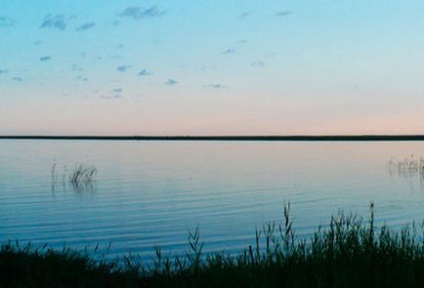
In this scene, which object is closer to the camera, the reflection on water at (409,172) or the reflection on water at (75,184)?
the reflection on water at (75,184)

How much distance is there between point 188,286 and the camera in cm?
1018

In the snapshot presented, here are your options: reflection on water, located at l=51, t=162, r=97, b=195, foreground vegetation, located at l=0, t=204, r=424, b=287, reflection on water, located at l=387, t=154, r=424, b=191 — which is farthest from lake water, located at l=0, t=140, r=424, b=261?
foreground vegetation, located at l=0, t=204, r=424, b=287

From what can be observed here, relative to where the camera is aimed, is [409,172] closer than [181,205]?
No

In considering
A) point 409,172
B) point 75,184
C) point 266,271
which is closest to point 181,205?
point 75,184

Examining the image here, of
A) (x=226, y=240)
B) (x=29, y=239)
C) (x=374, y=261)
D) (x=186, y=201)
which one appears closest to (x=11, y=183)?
(x=186, y=201)

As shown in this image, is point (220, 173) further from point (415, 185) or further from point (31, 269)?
point (31, 269)

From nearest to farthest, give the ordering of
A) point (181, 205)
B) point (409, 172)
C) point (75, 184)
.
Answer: point (181, 205) → point (75, 184) → point (409, 172)

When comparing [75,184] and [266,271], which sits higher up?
[75,184]

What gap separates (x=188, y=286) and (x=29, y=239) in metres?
13.2

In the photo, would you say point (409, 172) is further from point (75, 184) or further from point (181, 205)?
point (75, 184)

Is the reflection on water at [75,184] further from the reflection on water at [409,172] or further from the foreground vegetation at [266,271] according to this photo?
the foreground vegetation at [266,271]

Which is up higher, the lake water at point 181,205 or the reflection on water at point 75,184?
the reflection on water at point 75,184

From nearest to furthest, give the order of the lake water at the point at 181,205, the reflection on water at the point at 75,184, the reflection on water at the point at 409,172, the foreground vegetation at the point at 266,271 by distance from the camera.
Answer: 1. the foreground vegetation at the point at 266,271
2. the lake water at the point at 181,205
3. the reflection on water at the point at 75,184
4. the reflection on water at the point at 409,172

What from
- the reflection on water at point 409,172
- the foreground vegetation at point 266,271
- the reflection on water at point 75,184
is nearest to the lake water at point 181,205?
the reflection on water at point 75,184
